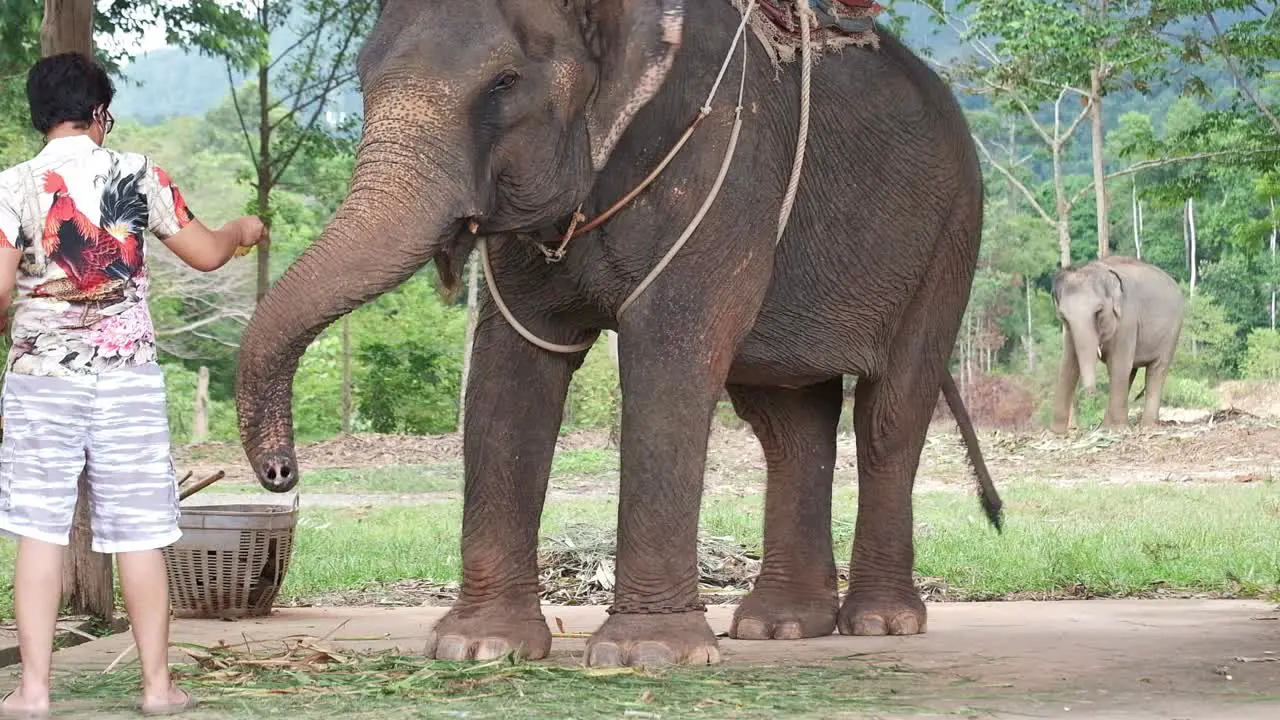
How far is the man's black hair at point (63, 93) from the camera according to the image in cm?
449

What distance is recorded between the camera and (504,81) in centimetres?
514

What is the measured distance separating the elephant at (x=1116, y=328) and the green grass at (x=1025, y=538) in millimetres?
7081

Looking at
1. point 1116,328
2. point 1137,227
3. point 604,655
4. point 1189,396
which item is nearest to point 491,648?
point 604,655

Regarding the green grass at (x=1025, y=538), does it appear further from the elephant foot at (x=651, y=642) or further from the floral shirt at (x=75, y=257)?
the floral shirt at (x=75, y=257)

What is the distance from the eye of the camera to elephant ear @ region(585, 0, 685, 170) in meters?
5.43

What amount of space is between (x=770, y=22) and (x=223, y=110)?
196ft

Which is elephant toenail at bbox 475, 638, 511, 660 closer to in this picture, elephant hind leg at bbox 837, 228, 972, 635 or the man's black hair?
elephant hind leg at bbox 837, 228, 972, 635

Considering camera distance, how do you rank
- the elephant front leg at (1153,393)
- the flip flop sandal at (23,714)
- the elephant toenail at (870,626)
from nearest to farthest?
the flip flop sandal at (23,714), the elephant toenail at (870,626), the elephant front leg at (1153,393)

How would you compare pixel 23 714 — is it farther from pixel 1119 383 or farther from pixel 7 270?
pixel 1119 383

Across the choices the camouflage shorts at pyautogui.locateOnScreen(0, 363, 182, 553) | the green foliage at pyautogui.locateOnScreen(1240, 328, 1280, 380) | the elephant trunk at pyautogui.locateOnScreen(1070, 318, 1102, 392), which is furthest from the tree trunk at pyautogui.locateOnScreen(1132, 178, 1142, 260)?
the camouflage shorts at pyautogui.locateOnScreen(0, 363, 182, 553)

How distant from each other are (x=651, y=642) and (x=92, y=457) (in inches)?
66.3

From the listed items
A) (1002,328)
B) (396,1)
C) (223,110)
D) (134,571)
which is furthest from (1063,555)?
(223,110)

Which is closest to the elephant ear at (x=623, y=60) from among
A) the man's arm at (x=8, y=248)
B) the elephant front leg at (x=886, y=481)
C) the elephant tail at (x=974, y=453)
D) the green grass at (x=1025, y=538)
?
the man's arm at (x=8, y=248)

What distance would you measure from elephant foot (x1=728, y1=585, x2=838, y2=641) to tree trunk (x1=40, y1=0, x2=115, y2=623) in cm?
233
